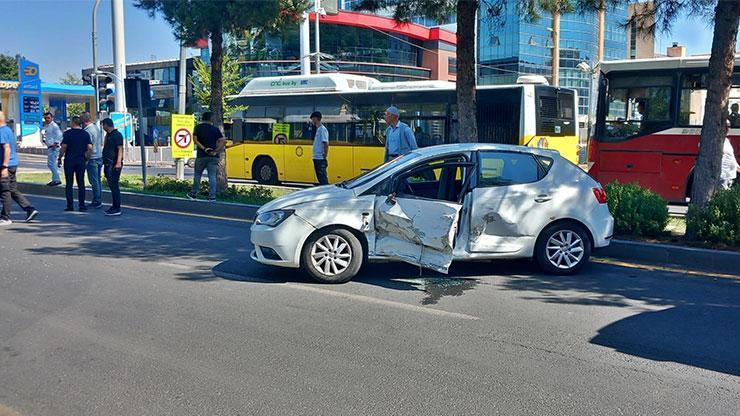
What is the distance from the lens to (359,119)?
19234mm

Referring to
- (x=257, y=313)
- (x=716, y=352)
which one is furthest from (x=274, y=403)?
(x=716, y=352)

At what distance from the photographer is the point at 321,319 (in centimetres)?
589

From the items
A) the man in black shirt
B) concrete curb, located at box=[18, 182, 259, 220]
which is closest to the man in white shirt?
concrete curb, located at box=[18, 182, 259, 220]

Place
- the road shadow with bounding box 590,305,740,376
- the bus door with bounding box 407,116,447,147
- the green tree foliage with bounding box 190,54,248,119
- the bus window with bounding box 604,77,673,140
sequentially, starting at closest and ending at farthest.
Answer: the road shadow with bounding box 590,305,740,376, the bus window with bounding box 604,77,673,140, the bus door with bounding box 407,116,447,147, the green tree foliage with bounding box 190,54,248,119

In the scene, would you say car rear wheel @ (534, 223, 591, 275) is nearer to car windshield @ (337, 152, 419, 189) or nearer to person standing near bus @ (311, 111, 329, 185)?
car windshield @ (337, 152, 419, 189)

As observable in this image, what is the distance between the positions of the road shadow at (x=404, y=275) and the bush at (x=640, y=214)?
1.92m

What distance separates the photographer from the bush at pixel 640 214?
30.4ft

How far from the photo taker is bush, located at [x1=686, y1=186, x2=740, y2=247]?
8.39 meters

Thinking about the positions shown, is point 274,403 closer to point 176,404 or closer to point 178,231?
point 176,404

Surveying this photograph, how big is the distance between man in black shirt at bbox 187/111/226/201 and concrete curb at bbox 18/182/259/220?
395mm

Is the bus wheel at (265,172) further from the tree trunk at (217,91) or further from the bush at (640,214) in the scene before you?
the bush at (640,214)

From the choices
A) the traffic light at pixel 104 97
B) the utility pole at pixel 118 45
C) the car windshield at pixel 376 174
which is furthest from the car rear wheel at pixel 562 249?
the utility pole at pixel 118 45

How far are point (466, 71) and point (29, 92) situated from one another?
141 ft

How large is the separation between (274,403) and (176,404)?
2.00 feet
